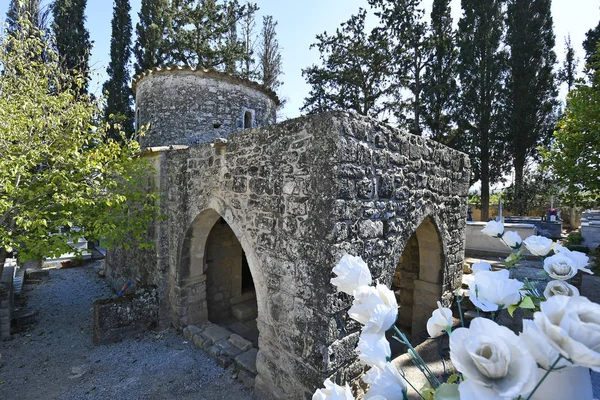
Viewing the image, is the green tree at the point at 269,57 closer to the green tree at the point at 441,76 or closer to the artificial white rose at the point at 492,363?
the green tree at the point at 441,76

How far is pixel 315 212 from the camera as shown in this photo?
291 cm

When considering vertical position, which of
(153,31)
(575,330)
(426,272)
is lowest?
(426,272)

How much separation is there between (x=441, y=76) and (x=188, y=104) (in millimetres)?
14686

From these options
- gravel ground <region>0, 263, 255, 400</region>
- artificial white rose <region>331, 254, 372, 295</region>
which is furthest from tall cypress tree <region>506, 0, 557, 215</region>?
artificial white rose <region>331, 254, 372, 295</region>

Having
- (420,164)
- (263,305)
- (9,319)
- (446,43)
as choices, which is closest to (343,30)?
(446,43)

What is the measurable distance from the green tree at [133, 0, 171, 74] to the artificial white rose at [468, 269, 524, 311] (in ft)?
56.2

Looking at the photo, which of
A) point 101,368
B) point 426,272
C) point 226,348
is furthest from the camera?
point 426,272

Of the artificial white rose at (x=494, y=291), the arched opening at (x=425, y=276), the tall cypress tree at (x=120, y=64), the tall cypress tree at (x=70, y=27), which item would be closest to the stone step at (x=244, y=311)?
the arched opening at (x=425, y=276)

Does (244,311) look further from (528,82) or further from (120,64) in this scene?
(528,82)

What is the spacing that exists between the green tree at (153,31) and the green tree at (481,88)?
50.3 ft

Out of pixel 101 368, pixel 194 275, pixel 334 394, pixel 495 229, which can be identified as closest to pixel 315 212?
pixel 495 229

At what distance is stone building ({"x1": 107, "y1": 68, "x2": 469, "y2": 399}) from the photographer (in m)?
2.90

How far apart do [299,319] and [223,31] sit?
15.8 m

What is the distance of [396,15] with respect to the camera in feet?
49.4
